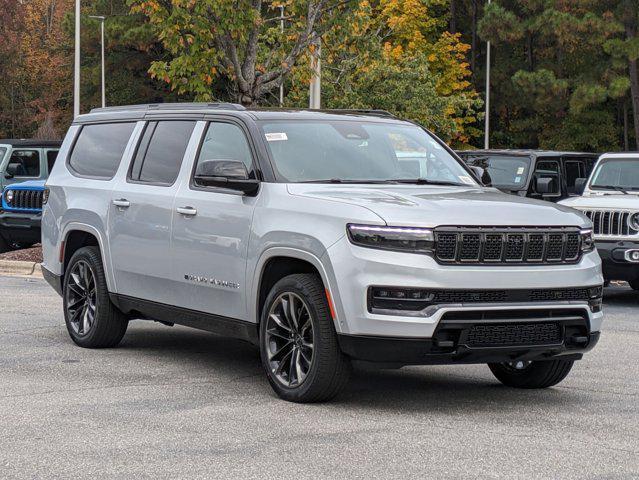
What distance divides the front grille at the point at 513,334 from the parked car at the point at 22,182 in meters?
14.0

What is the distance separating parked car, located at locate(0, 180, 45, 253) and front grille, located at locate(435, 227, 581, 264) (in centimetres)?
1388

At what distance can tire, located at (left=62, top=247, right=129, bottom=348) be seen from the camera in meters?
10.1

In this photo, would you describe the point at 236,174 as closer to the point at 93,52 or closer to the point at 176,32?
the point at 176,32

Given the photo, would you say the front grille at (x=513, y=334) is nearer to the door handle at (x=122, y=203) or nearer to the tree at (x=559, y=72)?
the door handle at (x=122, y=203)

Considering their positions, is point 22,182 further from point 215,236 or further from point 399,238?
point 399,238

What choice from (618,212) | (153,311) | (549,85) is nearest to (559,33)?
(549,85)

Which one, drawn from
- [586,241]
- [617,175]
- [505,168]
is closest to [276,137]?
[586,241]

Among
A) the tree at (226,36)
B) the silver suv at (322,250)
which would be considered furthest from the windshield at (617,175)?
the silver suv at (322,250)

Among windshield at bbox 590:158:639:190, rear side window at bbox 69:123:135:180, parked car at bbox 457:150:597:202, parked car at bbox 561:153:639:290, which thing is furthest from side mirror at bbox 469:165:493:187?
parked car at bbox 457:150:597:202

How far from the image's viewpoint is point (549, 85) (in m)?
48.3

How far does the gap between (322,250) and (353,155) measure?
53.9 inches

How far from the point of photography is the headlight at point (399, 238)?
7.30 m

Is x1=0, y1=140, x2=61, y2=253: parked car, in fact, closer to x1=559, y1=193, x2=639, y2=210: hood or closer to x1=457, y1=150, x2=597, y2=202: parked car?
x1=457, y1=150, x2=597, y2=202: parked car

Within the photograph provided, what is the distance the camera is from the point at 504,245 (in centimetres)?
750
